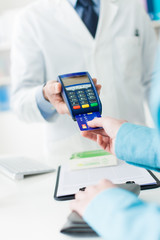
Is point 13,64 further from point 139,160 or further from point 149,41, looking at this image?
point 139,160

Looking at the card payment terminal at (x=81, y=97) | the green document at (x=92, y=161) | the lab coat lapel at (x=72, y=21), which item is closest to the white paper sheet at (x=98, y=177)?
the green document at (x=92, y=161)

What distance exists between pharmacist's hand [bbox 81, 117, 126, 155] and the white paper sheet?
69 mm

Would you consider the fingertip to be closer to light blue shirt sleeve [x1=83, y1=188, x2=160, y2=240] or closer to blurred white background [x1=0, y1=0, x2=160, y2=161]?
light blue shirt sleeve [x1=83, y1=188, x2=160, y2=240]

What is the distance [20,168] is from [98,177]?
0.25 meters

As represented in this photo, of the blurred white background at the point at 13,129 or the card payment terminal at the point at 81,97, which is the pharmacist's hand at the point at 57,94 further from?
the blurred white background at the point at 13,129

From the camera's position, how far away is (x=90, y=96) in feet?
2.20

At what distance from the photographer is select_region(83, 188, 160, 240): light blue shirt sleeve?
1.07 ft

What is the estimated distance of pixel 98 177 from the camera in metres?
0.63

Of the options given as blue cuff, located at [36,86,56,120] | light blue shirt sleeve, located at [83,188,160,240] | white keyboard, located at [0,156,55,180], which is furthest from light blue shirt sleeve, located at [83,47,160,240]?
blue cuff, located at [36,86,56,120]

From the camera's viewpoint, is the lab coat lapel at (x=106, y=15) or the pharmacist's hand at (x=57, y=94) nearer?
the pharmacist's hand at (x=57, y=94)

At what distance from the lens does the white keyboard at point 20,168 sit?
725 millimetres

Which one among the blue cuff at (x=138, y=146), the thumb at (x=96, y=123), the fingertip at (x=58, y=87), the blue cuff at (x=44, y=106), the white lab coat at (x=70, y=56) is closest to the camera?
the blue cuff at (x=138, y=146)

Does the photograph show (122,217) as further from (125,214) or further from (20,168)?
(20,168)

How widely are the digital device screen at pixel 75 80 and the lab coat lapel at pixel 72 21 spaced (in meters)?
0.34
